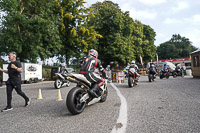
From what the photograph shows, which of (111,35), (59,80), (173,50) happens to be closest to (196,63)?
(59,80)

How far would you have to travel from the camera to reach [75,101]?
4.24m

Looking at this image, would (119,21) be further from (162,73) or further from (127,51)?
(162,73)

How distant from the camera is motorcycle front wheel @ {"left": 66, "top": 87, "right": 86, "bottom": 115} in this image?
392 cm

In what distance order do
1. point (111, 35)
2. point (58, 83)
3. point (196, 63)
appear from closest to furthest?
point (58, 83), point (196, 63), point (111, 35)

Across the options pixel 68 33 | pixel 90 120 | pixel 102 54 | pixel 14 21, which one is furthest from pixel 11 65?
pixel 102 54

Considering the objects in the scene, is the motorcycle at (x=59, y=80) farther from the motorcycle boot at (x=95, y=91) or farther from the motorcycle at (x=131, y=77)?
the motorcycle boot at (x=95, y=91)

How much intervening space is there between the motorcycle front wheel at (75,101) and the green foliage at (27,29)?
15.9 meters

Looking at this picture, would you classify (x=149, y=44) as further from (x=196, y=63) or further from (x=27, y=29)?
(x=27, y=29)

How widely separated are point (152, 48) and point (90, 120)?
1801 inches

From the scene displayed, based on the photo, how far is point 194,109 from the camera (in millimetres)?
4262

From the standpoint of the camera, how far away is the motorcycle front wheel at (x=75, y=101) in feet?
12.9

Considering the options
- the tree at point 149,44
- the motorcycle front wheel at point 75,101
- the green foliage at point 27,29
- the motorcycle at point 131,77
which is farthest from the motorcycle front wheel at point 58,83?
the tree at point 149,44

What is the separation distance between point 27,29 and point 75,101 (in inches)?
704

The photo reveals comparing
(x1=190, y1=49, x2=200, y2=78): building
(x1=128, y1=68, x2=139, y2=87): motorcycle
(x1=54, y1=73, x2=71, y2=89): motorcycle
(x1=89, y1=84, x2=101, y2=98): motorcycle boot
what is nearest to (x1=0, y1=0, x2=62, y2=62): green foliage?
(x1=54, y1=73, x2=71, y2=89): motorcycle
